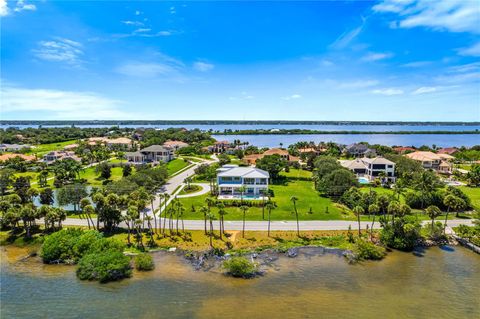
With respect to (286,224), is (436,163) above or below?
above

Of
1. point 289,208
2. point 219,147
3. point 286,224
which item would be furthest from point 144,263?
point 219,147

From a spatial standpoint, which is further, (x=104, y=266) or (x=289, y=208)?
(x=289, y=208)

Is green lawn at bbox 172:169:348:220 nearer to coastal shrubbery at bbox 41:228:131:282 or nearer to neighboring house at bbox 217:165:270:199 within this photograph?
neighboring house at bbox 217:165:270:199

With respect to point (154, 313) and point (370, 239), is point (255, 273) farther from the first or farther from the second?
point (370, 239)

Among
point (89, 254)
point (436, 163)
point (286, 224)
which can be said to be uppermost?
point (436, 163)

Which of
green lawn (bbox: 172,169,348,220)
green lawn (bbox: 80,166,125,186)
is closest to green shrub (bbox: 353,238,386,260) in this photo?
green lawn (bbox: 172,169,348,220)

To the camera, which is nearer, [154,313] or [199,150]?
[154,313]

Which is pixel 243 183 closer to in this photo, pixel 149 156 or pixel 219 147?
pixel 149 156

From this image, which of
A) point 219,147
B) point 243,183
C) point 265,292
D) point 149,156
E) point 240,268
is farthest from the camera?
point 219,147

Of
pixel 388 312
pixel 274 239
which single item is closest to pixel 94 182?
pixel 274 239
